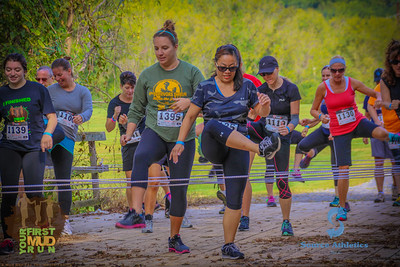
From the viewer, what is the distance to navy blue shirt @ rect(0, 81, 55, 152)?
18.3 ft

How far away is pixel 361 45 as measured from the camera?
2691 centimetres

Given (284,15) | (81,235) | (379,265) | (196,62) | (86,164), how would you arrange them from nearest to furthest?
(379,265)
(81,235)
(86,164)
(196,62)
(284,15)

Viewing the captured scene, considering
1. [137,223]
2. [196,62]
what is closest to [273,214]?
[137,223]

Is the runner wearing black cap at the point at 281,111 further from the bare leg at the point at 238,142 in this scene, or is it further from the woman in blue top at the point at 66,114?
the woman in blue top at the point at 66,114

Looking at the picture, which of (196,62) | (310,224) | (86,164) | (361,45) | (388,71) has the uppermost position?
(361,45)

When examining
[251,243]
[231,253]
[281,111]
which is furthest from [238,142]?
[281,111]

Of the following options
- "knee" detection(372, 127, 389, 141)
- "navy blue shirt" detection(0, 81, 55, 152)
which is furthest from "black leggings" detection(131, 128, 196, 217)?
"knee" detection(372, 127, 389, 141)

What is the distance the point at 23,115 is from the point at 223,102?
2085 mm

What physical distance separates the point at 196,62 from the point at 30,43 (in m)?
8.86

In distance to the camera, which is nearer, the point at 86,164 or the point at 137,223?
the point at 137,223

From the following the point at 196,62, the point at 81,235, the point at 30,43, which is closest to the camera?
the point at 81,235

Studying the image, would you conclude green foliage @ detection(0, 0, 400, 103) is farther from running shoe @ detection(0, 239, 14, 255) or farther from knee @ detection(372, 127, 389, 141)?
knee @ detection(372, 127, 389, 141)

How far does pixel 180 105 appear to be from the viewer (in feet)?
17.3

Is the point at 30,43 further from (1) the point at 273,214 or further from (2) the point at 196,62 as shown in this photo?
(2) the point at 196,62
